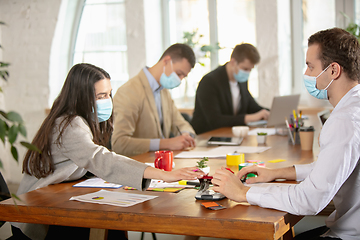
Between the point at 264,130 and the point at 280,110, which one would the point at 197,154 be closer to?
the point at 264,130

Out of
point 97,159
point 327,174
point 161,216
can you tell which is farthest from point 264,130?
point 161,216

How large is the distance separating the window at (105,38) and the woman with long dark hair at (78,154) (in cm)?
363

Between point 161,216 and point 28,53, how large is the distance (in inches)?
175

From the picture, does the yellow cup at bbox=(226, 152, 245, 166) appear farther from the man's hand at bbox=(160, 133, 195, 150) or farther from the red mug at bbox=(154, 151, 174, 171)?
the man's hand at bbox=(160, 133, 195, 150)

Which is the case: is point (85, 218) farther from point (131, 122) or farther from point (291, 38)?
point (291, 38)

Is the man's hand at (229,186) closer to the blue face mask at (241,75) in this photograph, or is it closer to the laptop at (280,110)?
the laptop at (280,110)

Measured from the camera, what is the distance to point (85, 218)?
1276mm

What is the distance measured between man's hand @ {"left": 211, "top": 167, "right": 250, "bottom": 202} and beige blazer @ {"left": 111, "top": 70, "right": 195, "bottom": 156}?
1.13 m

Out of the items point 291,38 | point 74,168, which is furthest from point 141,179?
point 291,38

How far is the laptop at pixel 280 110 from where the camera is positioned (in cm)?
318

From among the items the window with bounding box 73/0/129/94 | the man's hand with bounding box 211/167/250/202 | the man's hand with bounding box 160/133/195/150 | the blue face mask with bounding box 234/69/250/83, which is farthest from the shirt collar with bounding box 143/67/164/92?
the window with bounding box 73/0/129/94

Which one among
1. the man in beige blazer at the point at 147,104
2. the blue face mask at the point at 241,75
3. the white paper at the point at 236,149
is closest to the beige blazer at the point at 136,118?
the man in beige blazer at the point at 147,104

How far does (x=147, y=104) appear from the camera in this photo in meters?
2.78

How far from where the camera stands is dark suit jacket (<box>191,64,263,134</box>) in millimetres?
3516
